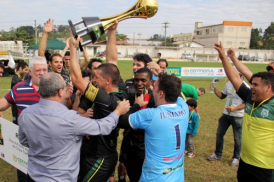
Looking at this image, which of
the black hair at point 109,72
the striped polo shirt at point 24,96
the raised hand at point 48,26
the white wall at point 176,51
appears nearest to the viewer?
the black hair at point 109,72

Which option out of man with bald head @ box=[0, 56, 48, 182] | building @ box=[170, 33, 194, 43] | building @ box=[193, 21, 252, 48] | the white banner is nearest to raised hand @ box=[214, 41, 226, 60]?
man with bald head @ box=[0, 56, 48, 182]

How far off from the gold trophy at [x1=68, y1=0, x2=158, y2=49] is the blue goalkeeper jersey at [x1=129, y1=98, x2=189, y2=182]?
1136mm

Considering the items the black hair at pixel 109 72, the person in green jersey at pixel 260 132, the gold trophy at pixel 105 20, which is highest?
the gold trophy at pixel 105 20

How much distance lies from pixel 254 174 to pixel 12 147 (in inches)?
162

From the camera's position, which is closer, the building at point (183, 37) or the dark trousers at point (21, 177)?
the dark trousers at point (21, 177)

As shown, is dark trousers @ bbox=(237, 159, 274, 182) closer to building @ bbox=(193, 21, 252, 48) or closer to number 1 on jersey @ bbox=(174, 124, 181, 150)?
number 1 on jersey @ bbox=(174, 124, 181, 150)

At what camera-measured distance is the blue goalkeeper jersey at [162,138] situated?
2273mm

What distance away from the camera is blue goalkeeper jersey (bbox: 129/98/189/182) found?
2273mm

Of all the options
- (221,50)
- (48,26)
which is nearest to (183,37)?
(48,26)

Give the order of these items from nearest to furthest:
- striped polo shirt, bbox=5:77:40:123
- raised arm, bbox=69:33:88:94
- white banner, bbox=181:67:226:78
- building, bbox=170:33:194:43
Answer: raised arm, bbox=69:33:88:94 → striped polo shirt, bbox=5:77:40:123 → white banner, bbox=181:67:226:78 → building, bbox=170:33:194:43

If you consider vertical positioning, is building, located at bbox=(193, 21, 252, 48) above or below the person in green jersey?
above

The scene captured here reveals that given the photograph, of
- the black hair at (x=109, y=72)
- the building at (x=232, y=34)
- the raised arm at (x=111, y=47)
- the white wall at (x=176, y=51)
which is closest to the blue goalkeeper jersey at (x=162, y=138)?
the black hair at (x=109, y=72)

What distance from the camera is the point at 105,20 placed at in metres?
2.99

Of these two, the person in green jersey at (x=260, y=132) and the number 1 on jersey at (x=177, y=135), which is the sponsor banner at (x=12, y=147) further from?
the person in green jersey at (x=260, y=132)
